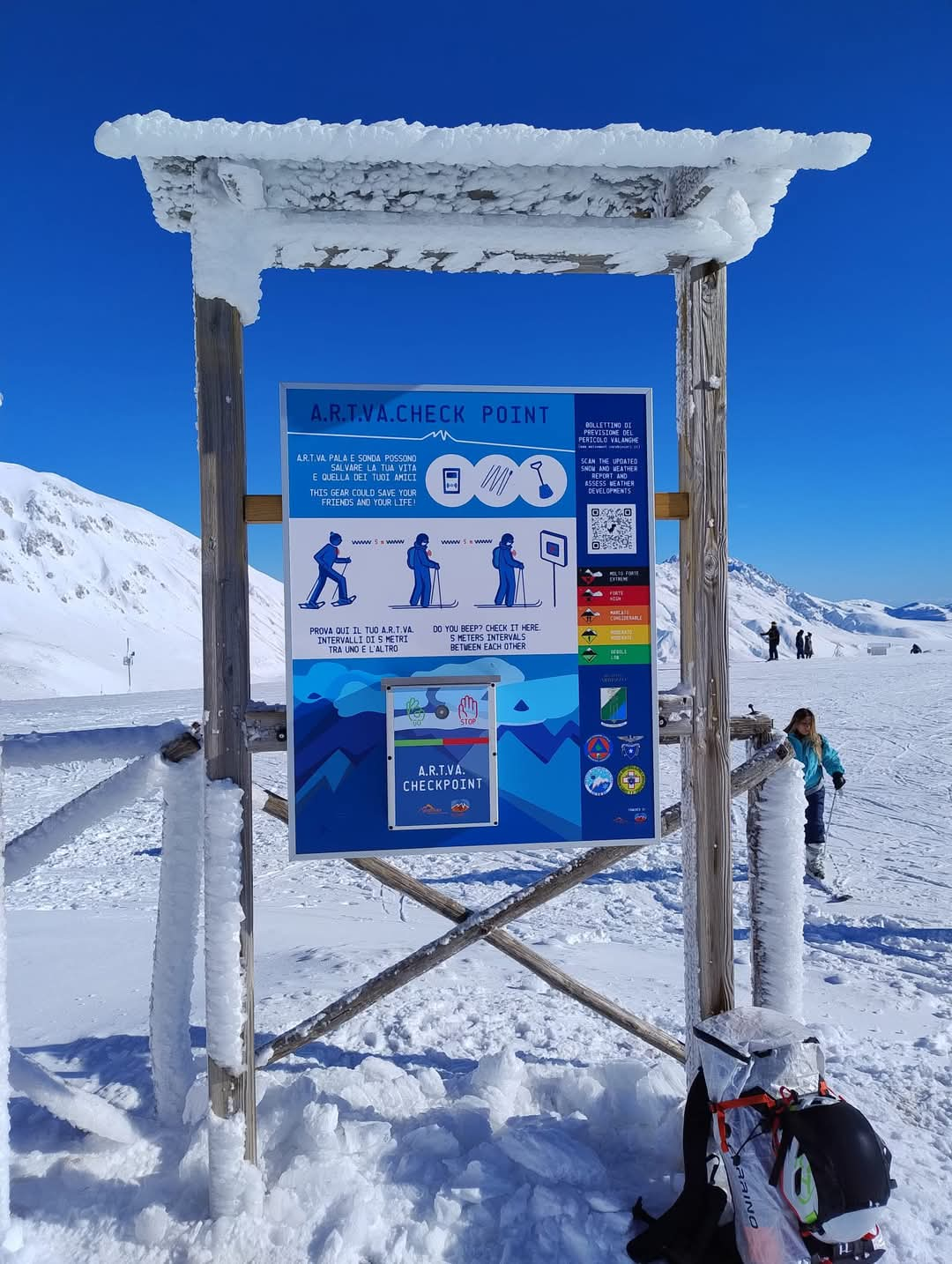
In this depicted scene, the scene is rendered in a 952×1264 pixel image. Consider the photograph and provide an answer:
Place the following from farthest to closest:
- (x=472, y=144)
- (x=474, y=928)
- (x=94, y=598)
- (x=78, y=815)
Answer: (x=94, y=598)
(x=474, y=928)
(x=78, y=815)
(x=472, y=144)

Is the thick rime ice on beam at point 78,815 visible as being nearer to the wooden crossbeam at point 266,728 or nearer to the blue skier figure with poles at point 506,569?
the wooden crossbeam at point 266,728

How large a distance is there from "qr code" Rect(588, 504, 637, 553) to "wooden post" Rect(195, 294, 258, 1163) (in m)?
1.28

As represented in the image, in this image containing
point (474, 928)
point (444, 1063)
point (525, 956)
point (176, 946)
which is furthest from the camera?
point (444, 1063)

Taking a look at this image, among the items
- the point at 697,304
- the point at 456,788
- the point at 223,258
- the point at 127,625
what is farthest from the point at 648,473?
the point at 127,625

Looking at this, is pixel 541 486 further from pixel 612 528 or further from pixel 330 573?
pixel 330 573

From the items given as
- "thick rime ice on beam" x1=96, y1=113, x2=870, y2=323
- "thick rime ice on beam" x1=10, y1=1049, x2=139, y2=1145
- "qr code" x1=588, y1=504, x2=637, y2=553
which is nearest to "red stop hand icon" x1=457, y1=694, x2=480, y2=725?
"qr code" x1=588, y1=504, x2=637, y2=553

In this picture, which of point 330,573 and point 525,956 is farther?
point 525,956

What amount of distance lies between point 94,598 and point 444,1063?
113 meters

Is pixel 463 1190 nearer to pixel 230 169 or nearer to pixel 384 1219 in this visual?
pixel 384 1219

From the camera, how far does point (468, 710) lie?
2781 mm

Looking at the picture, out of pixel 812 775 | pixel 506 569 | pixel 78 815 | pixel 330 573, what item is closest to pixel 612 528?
pixel 506 569

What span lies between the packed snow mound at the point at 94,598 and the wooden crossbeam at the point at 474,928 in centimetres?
3806

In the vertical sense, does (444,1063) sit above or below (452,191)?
below

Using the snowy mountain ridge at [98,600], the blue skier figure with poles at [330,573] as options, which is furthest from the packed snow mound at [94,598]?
the blue skier figure with poles at [330,573]
